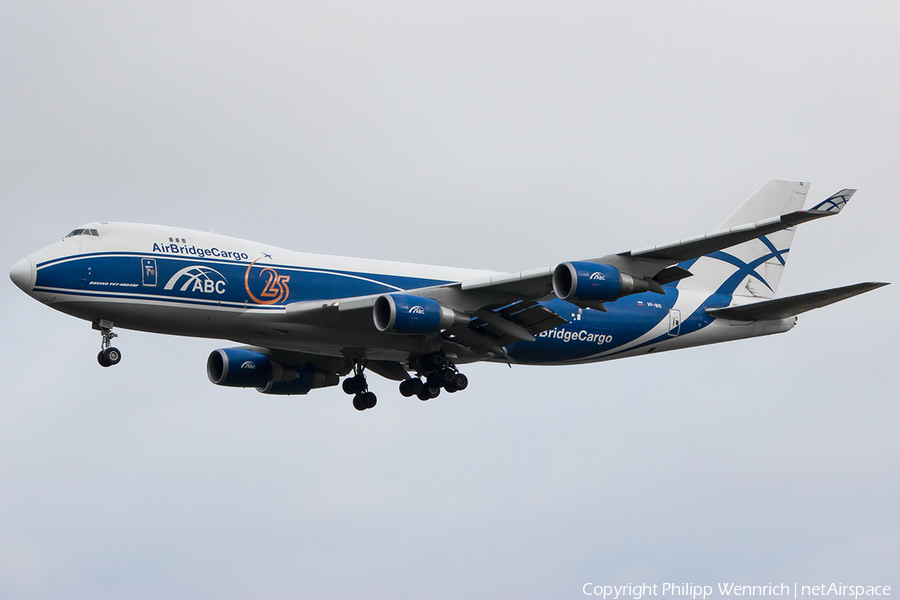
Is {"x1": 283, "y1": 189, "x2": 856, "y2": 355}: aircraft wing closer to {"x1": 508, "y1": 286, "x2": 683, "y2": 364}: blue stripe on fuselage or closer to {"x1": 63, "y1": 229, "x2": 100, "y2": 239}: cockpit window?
{"x1": 508, "y1": 286, "x2": 683, "y2": 364}: blue stripe on fuselage

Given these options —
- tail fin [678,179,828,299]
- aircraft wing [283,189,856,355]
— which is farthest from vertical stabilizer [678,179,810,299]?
aircraft wing [283,189,856,355]

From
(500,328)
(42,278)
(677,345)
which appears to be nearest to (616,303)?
(677,345)

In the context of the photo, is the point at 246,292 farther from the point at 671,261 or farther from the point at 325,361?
the point at 671,261

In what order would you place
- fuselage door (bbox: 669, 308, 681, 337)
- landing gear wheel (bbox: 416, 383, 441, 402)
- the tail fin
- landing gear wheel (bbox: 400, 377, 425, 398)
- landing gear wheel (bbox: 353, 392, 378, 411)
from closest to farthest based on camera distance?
landing gear wheel (bbox: 416, 383, 441, 402), landing gear wheel (bbox: 400, 377, 425, 398), landing gear wheel (bbox: 353, 392, 378, 411), fuselage door (bbox: 669, 308, 681, 337), the tail fin

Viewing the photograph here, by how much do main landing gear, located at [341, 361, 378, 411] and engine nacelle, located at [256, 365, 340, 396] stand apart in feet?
3.09

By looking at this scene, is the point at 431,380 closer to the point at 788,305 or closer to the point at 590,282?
the point at 590,282

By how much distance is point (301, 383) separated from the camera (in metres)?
38.0

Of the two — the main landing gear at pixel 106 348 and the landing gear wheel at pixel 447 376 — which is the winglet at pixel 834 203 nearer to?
the landing gear wheel at pixel 447 376

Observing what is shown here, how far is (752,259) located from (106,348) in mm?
23818

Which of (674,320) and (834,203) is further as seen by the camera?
(674,320)

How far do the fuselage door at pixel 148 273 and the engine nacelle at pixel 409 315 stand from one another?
636cm

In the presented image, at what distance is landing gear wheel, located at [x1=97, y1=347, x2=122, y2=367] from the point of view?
29.9 meters

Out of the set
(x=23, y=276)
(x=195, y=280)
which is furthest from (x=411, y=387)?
(x=23, y=276)

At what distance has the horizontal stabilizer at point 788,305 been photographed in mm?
30406
